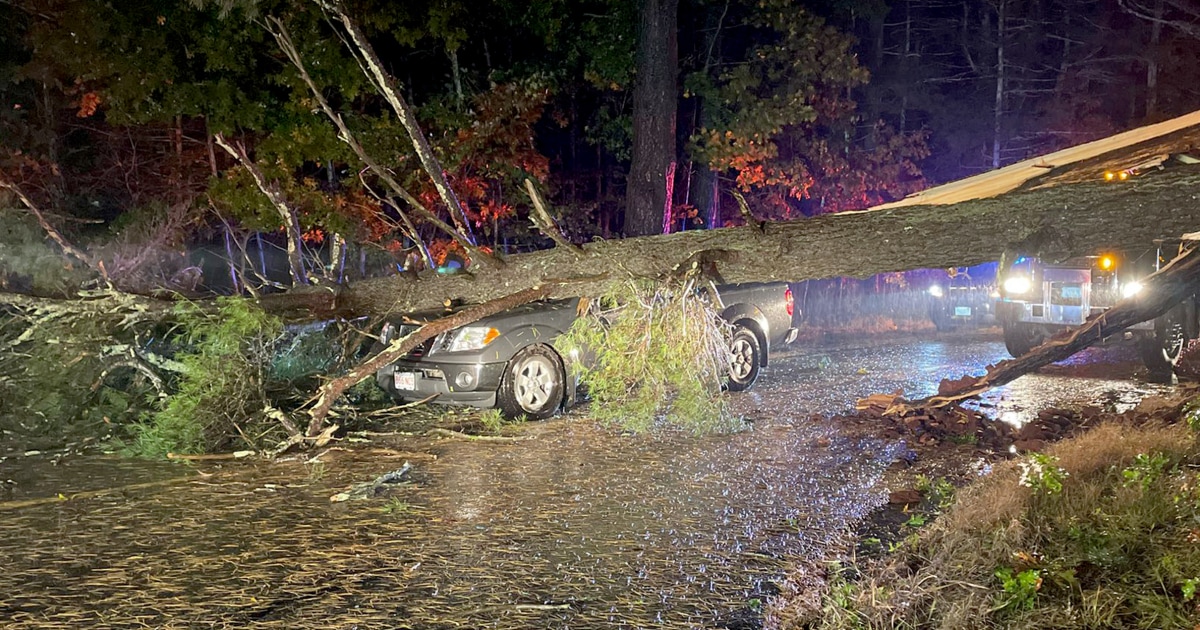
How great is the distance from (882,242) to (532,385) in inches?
140

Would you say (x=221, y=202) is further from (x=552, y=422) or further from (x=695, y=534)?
(x=695, y=534)

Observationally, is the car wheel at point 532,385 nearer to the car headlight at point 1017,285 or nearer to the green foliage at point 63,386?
the green foliage at point 63,386

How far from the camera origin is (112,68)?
1200 cm

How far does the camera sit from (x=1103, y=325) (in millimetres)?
7613

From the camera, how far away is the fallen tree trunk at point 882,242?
6.27 metres

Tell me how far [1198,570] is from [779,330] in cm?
737

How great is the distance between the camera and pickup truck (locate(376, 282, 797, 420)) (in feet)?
27.7

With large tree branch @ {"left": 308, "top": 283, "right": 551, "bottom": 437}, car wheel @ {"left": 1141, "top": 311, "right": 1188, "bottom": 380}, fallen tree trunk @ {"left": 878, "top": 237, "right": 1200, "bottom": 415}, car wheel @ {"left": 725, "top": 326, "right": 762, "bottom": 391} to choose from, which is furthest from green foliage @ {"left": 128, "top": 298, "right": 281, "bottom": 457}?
car wheel @ {"left": 1141, "top": 311, "right": 1188, "bottom": 380}

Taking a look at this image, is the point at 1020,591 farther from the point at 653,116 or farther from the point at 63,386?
the point at 653,116

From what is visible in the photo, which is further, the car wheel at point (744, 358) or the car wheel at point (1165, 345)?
the car wheel at point (744, 358)

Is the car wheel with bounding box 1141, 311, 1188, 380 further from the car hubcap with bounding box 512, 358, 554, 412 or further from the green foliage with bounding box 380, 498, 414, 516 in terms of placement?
the green foliage with bounding box 380, 498, 414, 516

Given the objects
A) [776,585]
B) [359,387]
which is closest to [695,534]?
[776,585]

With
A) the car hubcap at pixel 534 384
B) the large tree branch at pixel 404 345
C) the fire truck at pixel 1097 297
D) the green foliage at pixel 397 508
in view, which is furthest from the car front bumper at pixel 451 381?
the fire truck at pixel 1097 297

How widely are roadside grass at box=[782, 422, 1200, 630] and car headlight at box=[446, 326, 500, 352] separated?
461 cm
